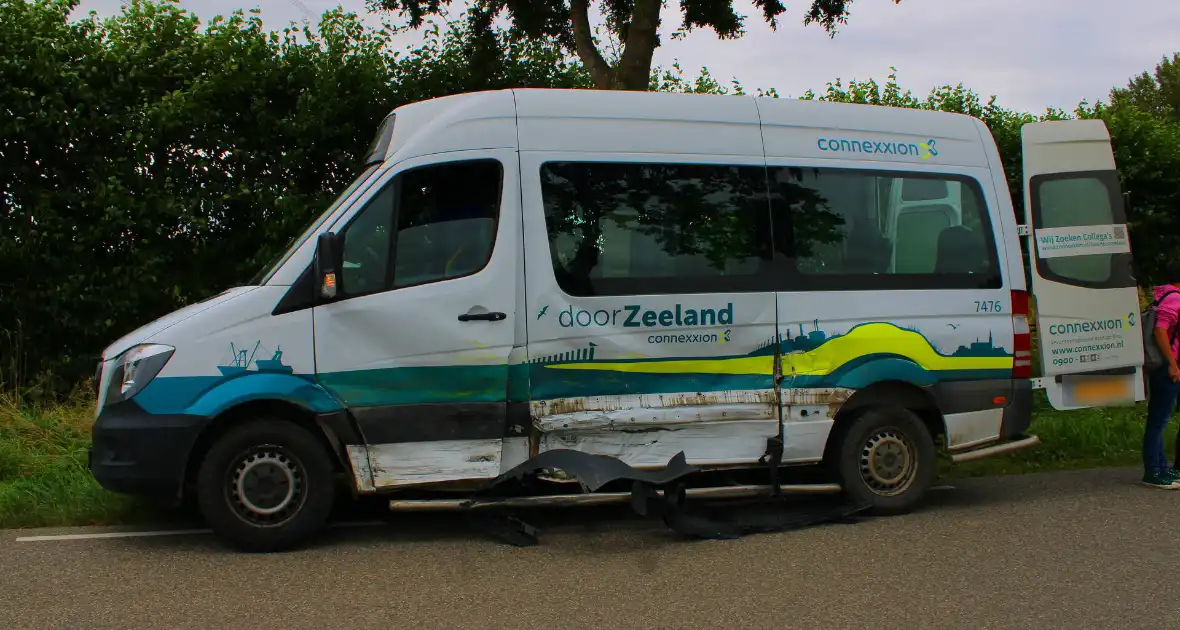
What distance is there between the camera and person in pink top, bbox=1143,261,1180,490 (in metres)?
7.44

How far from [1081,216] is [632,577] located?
427 centimetres

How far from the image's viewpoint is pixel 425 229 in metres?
6.19

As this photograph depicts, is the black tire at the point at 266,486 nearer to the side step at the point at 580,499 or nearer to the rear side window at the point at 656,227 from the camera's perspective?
the side step at the point at 580,499

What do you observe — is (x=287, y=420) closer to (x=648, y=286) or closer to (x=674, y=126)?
(x=648, y=286)

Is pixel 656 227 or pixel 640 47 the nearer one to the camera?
→ pixel 656 227

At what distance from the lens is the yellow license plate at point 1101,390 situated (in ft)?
24.4

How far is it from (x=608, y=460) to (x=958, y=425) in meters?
2.44

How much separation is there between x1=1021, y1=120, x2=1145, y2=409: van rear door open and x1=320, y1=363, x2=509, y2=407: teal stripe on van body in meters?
3.86

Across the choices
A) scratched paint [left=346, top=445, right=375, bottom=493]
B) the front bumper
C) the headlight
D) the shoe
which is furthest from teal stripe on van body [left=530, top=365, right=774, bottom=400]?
the shoe

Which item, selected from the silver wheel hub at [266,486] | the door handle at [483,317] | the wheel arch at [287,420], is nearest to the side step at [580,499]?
the wheel arch at [287,420]

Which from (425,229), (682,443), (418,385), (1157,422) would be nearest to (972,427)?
(1157,422)

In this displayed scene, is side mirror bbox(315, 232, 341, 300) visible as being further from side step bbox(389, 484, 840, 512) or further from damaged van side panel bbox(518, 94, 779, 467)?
side step bbox(389, 484, 840, 512)

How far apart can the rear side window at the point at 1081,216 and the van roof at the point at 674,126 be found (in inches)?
21.3

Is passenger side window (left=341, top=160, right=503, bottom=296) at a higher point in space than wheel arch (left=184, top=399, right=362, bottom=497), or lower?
higher
